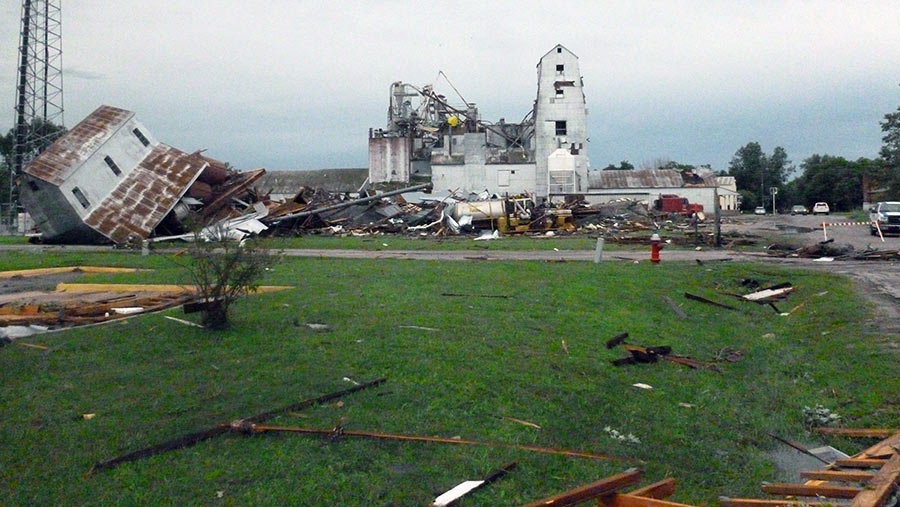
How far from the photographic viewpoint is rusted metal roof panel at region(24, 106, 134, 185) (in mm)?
36125

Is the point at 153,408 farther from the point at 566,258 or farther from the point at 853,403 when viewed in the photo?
the point at 566,258

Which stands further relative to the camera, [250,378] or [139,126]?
[139,126]

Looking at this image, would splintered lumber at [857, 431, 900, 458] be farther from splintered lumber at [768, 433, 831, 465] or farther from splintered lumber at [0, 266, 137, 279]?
splintered lumber at [0, 266, 137, 279]

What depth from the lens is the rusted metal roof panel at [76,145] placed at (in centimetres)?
3612

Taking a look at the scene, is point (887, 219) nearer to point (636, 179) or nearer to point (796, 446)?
point (796, 446)

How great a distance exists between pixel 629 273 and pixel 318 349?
14.0 meters

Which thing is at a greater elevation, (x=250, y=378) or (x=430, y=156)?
(x=430, y=156)

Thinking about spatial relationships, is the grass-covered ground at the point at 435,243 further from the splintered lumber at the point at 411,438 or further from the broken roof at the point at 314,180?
the broken roof at the point at 314,180

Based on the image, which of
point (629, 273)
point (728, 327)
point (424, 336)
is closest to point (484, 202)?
point (629, 273)

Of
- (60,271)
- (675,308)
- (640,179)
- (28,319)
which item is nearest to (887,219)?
(675,308)

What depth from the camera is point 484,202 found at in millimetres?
47812

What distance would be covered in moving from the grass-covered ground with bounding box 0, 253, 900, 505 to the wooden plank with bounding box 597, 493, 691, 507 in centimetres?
101

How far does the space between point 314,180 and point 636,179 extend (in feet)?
112

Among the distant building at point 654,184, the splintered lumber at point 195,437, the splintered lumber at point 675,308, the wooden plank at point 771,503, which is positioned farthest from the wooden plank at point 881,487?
the distant building at point 654,184
